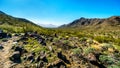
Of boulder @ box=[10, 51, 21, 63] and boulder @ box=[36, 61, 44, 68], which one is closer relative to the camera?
boulder @ box=[36, 61, 44, 68]

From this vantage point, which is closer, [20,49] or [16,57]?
[16,57]

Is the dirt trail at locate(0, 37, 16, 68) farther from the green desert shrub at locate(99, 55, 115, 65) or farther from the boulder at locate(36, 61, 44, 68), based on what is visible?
the green desert shrub at locate(99, 55, 115, 65)

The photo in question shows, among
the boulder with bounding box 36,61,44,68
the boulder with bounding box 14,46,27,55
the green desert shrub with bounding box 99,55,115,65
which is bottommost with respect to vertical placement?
the boulder with bounding box 36,61,44,68

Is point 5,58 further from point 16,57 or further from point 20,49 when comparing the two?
point 20,49

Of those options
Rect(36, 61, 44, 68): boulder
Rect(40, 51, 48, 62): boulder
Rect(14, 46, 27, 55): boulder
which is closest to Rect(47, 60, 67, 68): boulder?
Rect(36, 61, 44, 68): boulder

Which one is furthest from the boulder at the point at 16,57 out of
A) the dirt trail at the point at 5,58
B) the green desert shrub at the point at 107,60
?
the green desert shrub at the point at 107,60

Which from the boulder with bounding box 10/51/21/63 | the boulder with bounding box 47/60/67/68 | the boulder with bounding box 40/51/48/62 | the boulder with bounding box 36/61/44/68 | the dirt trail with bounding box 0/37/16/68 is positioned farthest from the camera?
the boulder with bounding box 10/51/21/63

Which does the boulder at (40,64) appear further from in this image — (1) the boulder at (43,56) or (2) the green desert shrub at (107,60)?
(2) the green desert shrub at (107,60)

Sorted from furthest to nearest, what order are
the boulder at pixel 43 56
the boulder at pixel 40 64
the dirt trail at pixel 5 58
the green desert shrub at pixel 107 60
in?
the boulder at pixel 43 56, the green desert shrub at pixel 107 60, the dirt trail at pixel 5 58, the boulder at pixel 40 64

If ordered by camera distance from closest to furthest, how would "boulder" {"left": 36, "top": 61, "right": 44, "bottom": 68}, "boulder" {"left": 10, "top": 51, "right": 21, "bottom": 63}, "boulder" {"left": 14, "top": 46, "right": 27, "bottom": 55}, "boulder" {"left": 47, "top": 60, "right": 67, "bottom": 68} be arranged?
"boulder" {"left": 47, "top": 60, "right": 67, "bottom": 68} < "boulder" {"left": 36, "top": 61, "right": 44, "bottom": 68} < "boulder" {"left": 10, "top": 51, "right": 21, "bottom": 63} < "boulder" {"left": 14, "top": 46, "right": 27, "bottom": 55}

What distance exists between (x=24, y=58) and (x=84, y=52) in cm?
881

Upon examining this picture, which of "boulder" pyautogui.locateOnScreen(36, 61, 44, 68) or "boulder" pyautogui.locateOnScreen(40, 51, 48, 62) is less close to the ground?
"boulder" pyautogui.locateOnScreen(40, 51, 48, 62)

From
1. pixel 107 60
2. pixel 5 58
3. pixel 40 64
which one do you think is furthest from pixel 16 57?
pixel 107 60

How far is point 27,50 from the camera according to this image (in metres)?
26.9
